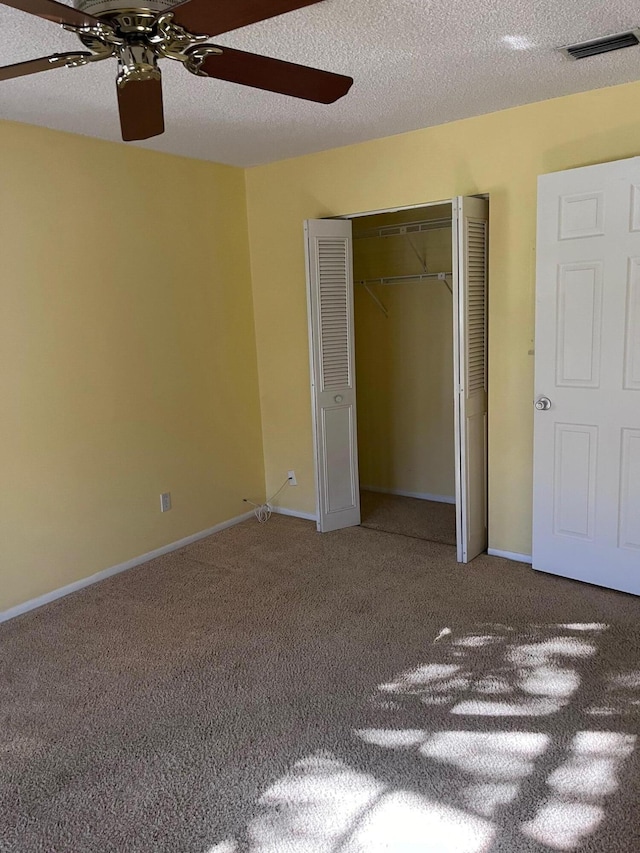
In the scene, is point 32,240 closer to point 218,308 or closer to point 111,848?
point 218,308

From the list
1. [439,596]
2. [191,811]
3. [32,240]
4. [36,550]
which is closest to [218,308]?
[32,240]

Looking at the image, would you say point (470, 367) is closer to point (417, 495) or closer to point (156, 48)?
point (417, 495)

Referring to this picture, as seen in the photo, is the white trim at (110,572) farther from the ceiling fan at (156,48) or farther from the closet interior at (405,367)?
the ceiling fan at (156,48)

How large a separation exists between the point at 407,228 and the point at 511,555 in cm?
232

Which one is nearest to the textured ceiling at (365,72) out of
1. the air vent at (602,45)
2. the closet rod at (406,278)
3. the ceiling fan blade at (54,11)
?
the air vent at (602,45)

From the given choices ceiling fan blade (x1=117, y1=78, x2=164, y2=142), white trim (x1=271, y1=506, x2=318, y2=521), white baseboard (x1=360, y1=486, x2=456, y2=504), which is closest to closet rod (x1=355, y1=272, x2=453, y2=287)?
white baseboard (x1=360, y1=486, x2=456, y2=504)

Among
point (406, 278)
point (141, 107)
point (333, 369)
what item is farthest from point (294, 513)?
point (141, 107)

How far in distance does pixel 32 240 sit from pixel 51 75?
970 mm

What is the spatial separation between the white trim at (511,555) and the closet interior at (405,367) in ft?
2.12

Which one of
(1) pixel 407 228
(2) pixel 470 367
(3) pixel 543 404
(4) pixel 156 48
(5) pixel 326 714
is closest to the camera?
(4) pixel 156 48

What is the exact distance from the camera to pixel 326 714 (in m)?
2.48

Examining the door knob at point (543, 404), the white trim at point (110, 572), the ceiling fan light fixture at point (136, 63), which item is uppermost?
the ceiling fan light fixture at point (136, 63)

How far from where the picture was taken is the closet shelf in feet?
14.7

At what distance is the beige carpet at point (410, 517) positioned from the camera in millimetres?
4359
